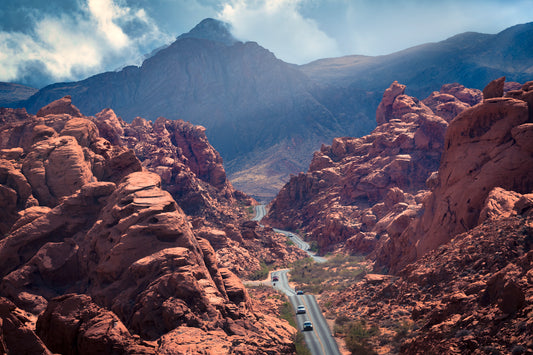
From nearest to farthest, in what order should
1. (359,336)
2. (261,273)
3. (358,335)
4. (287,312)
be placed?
(359,336) → (358,335) → (287,312) → (261,273)

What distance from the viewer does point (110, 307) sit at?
23203 millimetres

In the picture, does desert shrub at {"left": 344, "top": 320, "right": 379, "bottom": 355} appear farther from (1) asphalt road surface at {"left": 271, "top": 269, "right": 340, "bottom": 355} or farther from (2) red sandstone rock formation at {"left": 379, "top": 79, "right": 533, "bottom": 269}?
(2) red sandstone rock formation at {"left": 379, "top": 79, "right": 533, "bottom": 269}

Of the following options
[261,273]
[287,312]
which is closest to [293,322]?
[287,312]

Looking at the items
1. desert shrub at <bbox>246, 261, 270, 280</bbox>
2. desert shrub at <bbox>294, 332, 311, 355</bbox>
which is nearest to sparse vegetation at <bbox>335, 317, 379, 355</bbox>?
desert shrub at <bbox>294, 332, 311, 355</bbox>

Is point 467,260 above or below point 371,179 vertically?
below

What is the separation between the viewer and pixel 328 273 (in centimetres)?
5750

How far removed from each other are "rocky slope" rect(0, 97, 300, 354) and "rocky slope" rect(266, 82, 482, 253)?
3985 centimetres

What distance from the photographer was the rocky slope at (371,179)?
72938mm

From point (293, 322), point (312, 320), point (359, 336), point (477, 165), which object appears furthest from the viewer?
point (312, 320)

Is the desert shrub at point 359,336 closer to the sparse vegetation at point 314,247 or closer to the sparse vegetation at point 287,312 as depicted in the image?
the sparse vegetation at point 287,312

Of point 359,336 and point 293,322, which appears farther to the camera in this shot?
point 293,322

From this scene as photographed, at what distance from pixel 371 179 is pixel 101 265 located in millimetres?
64588

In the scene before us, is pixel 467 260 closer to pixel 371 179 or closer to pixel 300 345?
pixel 300 345

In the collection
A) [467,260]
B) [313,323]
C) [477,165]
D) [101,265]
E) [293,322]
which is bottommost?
[313,323]
